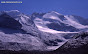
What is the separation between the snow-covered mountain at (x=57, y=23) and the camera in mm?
113256

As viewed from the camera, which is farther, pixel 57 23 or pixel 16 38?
pixel 57 23

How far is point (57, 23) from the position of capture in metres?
123

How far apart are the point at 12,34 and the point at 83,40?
3544cm

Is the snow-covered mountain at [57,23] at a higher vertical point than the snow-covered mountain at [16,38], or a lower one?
higher

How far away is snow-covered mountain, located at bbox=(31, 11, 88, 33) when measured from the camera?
4459 inches

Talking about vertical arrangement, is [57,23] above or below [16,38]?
above

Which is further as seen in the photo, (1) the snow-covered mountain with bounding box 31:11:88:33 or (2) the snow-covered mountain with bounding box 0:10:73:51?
(1) the snow-covered mountain with bounding box 31:11:88:33

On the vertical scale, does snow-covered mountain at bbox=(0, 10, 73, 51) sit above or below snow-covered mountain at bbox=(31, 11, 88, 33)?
below

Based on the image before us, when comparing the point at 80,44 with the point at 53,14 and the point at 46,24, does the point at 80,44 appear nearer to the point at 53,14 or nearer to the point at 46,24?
the point at 46,24

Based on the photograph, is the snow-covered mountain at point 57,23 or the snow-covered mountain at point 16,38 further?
the snow-covered mountain at point 57,23

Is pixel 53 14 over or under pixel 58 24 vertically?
over

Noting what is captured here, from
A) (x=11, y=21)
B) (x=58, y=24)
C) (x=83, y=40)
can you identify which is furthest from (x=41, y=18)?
(x=83, y=40)

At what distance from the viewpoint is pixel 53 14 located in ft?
470

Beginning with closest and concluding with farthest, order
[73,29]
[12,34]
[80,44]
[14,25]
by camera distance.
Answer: [80,44]
[12,34]
[14,25]
[73,29]
